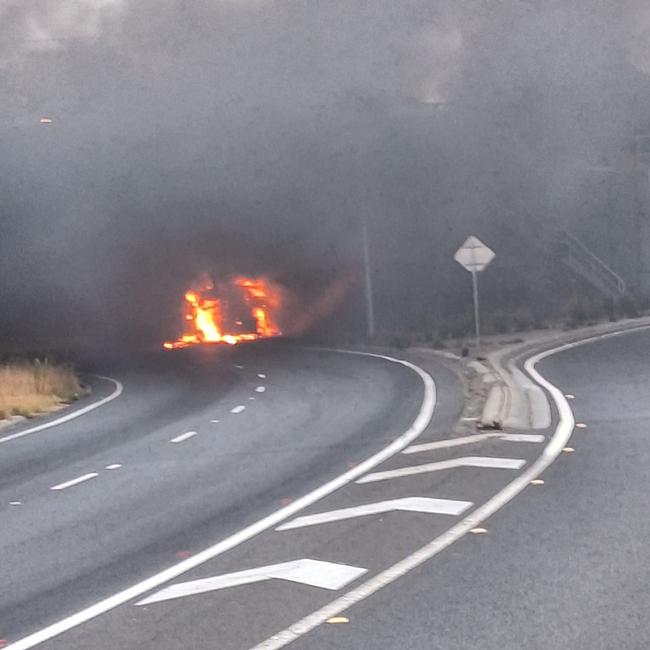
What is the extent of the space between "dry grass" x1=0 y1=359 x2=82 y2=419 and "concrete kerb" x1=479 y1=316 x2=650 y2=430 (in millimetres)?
7232

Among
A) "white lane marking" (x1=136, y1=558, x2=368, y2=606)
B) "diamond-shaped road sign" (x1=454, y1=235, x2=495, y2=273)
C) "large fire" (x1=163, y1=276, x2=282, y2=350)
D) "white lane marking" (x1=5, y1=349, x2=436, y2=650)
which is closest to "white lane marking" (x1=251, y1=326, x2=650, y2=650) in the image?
"white lane marking" (x1=136, y1=558, x2=368, y2=606)

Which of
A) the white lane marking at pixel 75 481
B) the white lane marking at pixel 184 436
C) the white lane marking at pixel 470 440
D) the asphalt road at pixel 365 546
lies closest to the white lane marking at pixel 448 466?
the asphalt road at pixel 365 546

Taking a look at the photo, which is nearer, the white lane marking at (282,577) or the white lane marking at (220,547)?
the white lane marking at (220,547)

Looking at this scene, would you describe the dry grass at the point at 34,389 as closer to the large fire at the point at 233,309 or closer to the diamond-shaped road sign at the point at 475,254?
the diamond-shaped road sign at the point at 475,254

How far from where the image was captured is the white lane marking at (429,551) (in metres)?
5.66

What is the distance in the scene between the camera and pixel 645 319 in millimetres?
29484

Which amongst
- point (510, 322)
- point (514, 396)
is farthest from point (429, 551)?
point (510, 322)

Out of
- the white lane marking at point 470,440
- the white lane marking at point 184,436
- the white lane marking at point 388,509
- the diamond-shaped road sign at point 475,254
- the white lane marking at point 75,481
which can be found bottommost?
the white lane marking at point 184,436

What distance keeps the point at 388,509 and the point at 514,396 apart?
6644 mm

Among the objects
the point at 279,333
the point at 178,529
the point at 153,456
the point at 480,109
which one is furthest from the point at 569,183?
the point at 178,529

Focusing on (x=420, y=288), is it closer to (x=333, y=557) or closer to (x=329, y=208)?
(x=329, y=208)

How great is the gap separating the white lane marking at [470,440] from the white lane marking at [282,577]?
4357 mm

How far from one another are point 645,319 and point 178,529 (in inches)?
906

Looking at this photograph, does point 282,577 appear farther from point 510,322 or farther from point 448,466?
point 510,322
